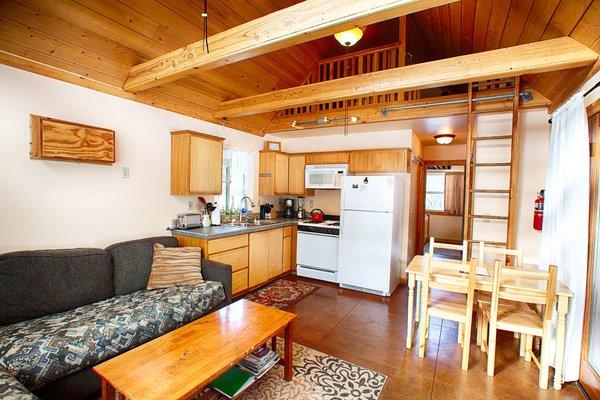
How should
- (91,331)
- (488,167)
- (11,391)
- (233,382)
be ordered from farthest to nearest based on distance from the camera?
(488,167)
(91,331)
(233,382)
(11,391)

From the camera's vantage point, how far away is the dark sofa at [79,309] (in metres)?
1.61

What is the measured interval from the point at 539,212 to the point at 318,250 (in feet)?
9.02

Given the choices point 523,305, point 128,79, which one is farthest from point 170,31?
point 523,305

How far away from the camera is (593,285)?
205cm

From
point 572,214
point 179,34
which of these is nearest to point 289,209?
point 179,34

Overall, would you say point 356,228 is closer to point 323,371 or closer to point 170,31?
point 323,371

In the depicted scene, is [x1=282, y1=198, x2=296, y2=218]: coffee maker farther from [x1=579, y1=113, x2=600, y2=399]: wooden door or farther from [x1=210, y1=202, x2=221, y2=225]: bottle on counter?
[x1=579, y1=113, x2=600, y2=399]: wooden door

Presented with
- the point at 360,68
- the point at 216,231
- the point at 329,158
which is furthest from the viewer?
the point at 329,158

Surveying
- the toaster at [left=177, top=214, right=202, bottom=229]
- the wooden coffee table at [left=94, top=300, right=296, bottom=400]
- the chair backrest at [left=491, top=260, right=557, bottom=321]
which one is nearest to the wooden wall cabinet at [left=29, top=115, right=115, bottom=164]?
the toaster at [left=177, top=214, right=202, bottom=229]

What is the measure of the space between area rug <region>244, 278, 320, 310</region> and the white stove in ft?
0.88

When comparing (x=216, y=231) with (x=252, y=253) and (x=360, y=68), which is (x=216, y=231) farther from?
(x=360, y=68)

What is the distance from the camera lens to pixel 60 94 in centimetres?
251

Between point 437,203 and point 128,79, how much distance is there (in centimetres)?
812

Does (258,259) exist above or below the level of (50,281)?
below
